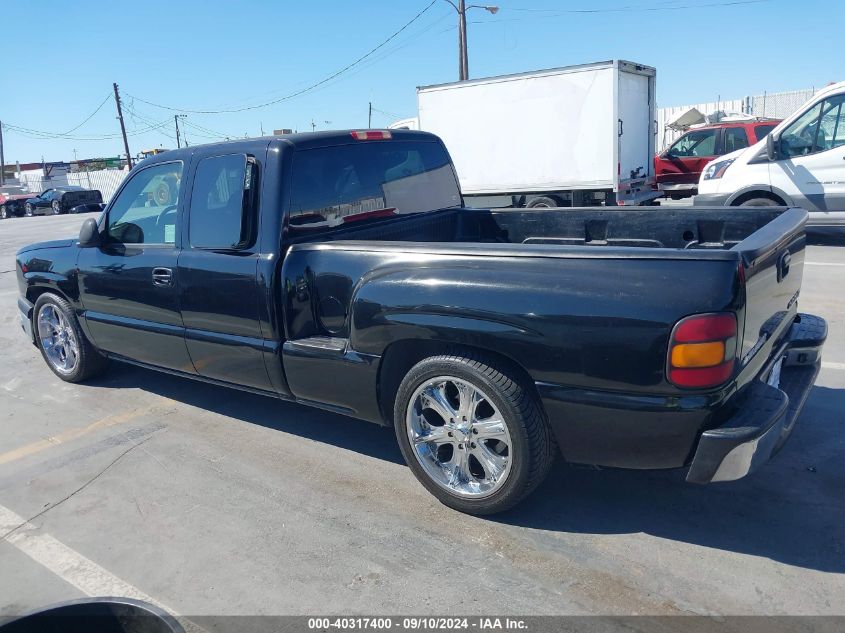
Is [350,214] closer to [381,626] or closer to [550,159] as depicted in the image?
[381,626]

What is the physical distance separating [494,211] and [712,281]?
8.46 feet

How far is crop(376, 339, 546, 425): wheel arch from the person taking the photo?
10.1ft

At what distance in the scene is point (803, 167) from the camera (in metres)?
9.49

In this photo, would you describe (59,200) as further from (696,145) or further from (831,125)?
(831,125)

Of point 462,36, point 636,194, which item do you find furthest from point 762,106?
point 636,194

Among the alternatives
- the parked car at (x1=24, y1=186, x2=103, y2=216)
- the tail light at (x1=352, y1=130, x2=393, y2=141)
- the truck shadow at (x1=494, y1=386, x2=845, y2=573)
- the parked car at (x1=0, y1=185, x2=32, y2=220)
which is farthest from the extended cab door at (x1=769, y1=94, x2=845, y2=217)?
the parked car at (x1=0, y1=185, x2=32, y2=220)

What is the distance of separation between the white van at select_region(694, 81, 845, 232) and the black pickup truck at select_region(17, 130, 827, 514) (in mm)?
6330

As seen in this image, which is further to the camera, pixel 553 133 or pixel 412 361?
pixel 553 133

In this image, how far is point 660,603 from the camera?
105 inches

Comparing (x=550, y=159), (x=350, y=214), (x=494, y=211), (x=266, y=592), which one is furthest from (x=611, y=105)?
(x=266, y=592)

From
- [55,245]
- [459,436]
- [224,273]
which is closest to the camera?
[459,436]

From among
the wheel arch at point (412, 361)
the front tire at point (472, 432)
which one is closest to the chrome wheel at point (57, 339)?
the wheel arch at point (412, 361)

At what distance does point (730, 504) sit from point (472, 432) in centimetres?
128

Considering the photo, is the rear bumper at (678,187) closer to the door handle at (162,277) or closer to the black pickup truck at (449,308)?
the black pickup truck at (449,308)
